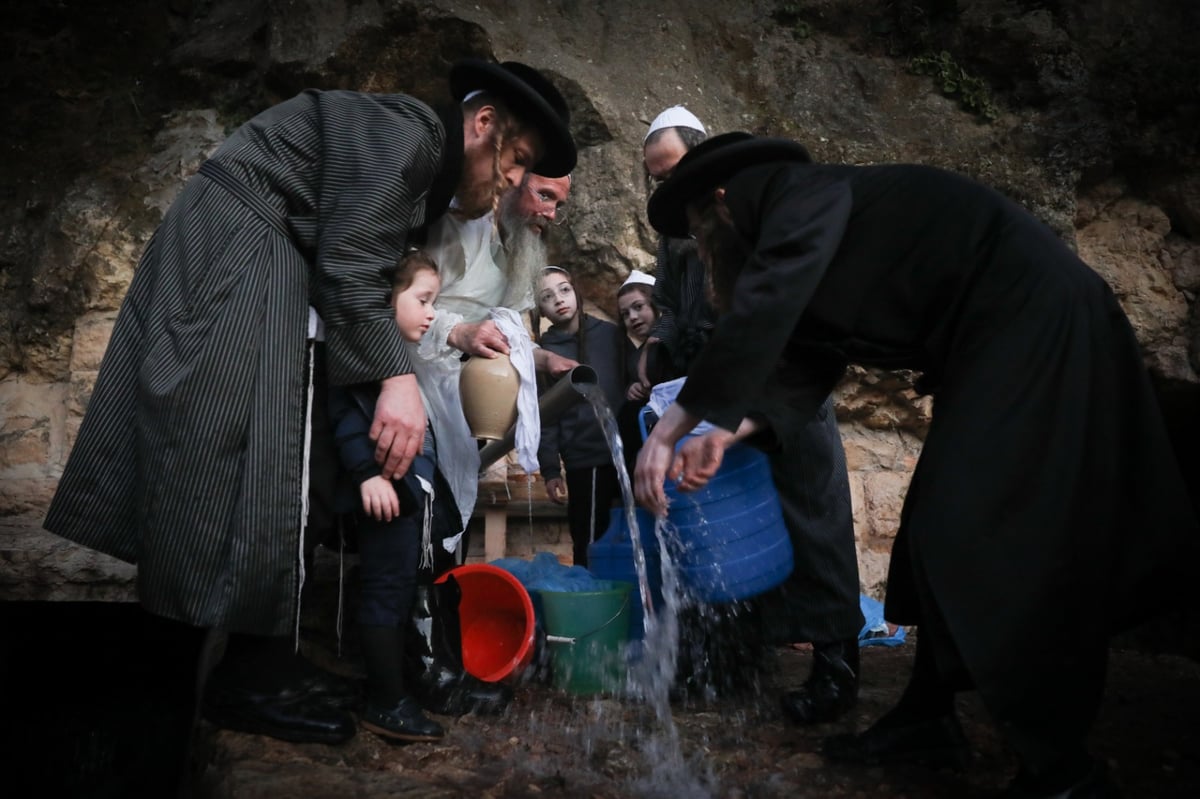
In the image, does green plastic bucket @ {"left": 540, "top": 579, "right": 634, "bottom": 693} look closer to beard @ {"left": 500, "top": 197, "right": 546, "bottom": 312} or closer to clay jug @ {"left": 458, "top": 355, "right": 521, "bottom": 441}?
clay jug @ {"left": 458, "top": 355, "right": 521, "bottom": 441}

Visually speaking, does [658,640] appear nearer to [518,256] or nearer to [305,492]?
[305,492]

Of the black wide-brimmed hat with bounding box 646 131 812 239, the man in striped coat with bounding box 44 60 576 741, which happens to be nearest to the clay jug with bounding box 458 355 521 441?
the man in striped coat with bounding box 44 60 576 741

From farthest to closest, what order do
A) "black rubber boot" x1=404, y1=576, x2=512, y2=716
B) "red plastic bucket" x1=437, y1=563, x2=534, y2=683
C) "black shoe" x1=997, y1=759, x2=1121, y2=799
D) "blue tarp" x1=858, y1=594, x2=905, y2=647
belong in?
"blue tarp" x1=858, y1=594, x2=905, y2=647 < "red plastic bucket" x1=437, y1=563, x2=534, y2=683 < "black rubber boot" x1=404, y1=576, x2=512, y2=716 < "black shoe" x1=997, y1=759, x2=1121, y2=799

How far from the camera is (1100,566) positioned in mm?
1707

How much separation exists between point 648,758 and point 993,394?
4.29 ft

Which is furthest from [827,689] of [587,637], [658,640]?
[587,637]

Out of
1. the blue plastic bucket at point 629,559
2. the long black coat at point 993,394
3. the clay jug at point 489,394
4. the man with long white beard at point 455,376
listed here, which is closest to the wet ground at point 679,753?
the man with long white beard at point 455,376

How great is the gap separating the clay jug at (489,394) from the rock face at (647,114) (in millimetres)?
2623

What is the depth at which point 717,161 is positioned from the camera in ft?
7.50

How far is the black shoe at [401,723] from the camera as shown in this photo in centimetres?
226

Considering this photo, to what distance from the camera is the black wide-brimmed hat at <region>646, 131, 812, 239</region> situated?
227 centimetres

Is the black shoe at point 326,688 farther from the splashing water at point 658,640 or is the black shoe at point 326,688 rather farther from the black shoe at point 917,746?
the black shoe at point 917,746

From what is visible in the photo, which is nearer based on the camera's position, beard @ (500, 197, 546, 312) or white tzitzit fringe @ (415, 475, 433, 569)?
white tzitzit fringe @ (415, 475, 433, 569)

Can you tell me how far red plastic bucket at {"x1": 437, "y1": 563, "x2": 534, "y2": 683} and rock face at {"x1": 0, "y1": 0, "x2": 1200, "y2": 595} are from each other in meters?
2.75
